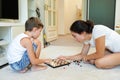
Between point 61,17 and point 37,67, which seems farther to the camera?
point 61,17

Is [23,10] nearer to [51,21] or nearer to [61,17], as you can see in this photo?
[51,21]

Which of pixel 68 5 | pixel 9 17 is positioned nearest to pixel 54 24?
pixel 68 5

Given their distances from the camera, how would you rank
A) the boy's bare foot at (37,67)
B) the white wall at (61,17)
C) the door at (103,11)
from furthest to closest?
the white wall at (61,17) → the door at (103,11) → the boy's bare foot at (37,67)

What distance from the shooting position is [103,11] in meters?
3.96

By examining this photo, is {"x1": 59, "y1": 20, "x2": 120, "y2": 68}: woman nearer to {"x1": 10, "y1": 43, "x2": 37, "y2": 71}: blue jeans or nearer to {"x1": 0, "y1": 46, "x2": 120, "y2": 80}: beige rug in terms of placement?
{"x1": 0, "y1": 46, "x2": 120, "y2": 80}: beige rug

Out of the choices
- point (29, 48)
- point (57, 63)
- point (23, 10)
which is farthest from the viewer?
point (23, 10)

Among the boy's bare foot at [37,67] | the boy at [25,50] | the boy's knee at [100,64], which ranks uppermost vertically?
the boy at [25,50]

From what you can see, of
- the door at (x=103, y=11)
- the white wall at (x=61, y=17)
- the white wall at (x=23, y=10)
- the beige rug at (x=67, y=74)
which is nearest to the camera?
the beige rug at (x=67, y=74)

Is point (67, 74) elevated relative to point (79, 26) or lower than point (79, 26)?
lower

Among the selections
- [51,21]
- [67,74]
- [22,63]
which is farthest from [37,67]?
[51,21]

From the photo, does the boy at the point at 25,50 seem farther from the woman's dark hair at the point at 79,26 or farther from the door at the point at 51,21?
the door at the point at 51,21

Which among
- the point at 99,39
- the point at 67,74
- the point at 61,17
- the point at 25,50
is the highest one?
the point at 61,17

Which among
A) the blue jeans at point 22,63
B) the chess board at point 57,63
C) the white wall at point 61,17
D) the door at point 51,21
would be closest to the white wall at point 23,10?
the chess board at point 57,63

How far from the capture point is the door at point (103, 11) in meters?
3.91
